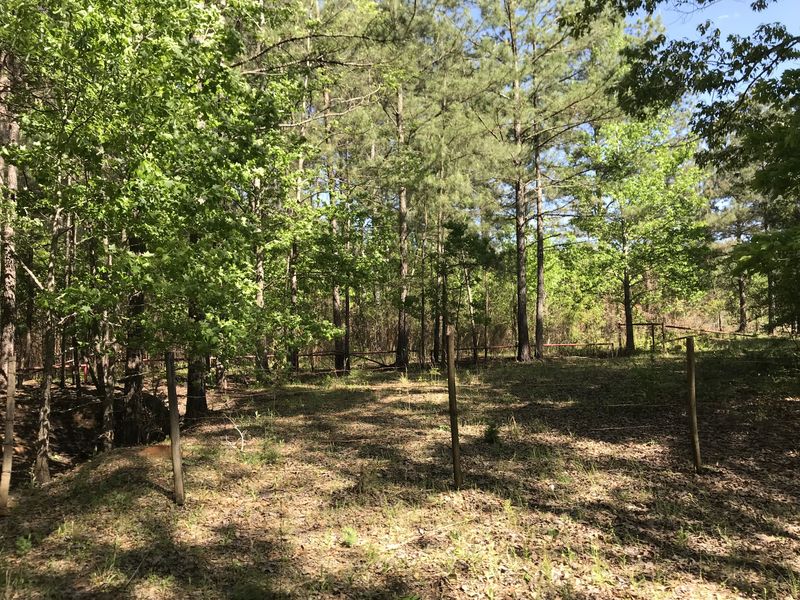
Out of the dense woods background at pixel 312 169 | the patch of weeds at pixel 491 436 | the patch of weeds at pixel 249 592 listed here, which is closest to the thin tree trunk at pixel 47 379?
the dense woods background at pixel 312 169

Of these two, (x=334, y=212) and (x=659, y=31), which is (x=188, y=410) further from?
(x=659, y=31)

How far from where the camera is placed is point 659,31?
16.5 meters

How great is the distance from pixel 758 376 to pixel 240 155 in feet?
34.1

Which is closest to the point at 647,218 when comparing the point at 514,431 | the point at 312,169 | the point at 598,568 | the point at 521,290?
the point at 521,290

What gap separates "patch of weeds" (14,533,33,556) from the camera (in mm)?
4109

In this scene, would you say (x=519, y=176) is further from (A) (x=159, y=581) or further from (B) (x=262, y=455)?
(A) (x=159, y=581)

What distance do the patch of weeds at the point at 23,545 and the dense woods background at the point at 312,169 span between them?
1.88 m

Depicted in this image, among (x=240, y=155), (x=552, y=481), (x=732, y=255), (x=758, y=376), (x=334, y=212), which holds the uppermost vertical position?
(x=334, y=212)

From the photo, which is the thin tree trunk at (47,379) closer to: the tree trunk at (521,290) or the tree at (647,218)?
the tree trunk at (521,290)

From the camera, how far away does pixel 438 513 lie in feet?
15.7

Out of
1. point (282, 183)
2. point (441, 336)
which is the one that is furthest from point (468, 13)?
point (441, 336)

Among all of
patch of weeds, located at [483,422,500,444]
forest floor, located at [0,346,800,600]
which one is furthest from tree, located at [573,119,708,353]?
patch of weeds, located at [483,422,500,444]

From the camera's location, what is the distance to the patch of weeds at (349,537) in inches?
167

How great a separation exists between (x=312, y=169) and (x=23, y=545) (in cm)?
999
